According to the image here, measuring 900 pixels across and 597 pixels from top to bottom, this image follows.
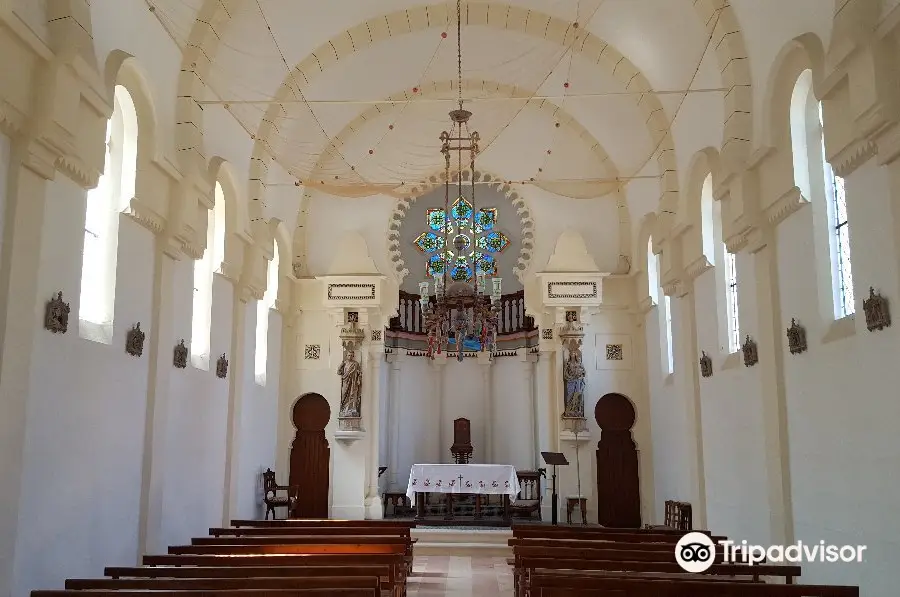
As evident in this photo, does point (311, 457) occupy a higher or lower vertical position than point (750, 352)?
lower

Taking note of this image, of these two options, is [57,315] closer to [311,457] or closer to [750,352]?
[750,352]

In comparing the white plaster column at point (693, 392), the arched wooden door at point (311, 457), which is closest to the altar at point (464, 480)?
the arched wooden door at point (311, 457)

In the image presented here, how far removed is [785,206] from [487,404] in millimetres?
11930

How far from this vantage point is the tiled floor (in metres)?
10.1

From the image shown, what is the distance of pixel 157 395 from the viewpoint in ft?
32.0

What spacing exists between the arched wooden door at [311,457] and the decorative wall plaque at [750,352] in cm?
937

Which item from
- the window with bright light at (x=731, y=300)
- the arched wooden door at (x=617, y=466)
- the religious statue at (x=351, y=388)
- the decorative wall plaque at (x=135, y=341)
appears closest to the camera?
the decorative wall plaque at (x=135, y=341)

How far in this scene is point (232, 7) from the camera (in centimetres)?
1102

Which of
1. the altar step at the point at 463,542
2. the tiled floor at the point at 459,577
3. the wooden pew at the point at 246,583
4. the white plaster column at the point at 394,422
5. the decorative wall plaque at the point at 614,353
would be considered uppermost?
the decorative wall plaque at the point at 614,353

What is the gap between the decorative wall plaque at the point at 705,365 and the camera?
1152 centimetres

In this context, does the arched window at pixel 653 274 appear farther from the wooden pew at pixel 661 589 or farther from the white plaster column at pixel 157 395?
the wooden pew at pixel 661 589

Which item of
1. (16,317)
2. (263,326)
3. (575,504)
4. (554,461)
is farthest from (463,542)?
(16,317)

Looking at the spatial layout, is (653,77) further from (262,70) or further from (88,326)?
(88,326)

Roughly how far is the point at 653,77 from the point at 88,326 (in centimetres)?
966
